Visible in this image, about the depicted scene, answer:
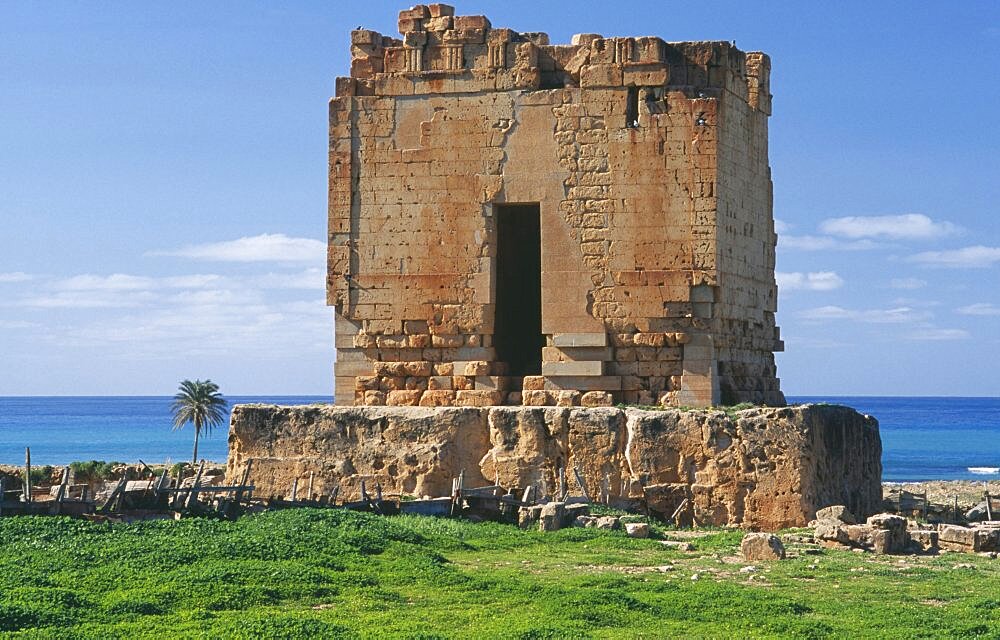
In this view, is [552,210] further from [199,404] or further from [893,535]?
[199,404]

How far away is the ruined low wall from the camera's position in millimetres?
14188

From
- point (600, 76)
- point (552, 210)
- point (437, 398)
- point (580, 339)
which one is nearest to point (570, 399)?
point (580, 339)

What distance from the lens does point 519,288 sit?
17953mm

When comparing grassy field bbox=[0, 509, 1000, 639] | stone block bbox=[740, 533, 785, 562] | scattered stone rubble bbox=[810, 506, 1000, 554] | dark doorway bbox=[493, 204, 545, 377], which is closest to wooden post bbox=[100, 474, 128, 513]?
grassy field bbox=[0, 509, 1000, 639]

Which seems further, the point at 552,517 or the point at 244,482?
the point at 244,482

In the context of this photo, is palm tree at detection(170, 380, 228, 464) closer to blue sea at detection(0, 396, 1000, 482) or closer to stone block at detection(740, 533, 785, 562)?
blue sea at detection(0, 396, 1000, 482)

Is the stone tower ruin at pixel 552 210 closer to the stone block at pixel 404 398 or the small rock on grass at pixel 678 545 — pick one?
the stone block at pixel 404 398

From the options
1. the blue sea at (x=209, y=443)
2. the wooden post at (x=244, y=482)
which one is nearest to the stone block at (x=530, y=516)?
the wooden post at (x=244, y=482)

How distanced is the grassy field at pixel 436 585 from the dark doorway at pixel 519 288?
4.04 meters

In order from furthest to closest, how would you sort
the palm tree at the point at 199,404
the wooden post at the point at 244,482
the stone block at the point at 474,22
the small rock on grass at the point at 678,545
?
the palm tree at the point at 199,404 < the stone block at the point at 474,22 < the wooden post at the point at 244,482 < the small rock on grass at the point at 678,545

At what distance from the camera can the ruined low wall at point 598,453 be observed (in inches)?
559

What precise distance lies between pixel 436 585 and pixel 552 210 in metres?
5.62

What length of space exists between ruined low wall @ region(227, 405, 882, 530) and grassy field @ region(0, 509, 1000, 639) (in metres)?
0.82

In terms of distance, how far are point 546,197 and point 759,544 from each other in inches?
189
